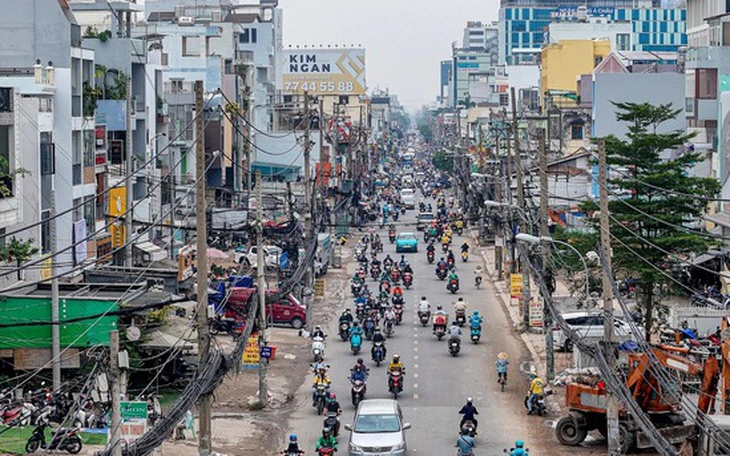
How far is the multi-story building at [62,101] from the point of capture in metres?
51.2

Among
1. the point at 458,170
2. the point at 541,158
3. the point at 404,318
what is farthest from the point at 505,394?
the point at 458,170

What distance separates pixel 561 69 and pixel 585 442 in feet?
283

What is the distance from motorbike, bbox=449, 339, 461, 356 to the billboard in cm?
12502

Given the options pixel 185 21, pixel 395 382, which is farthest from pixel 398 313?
pixel 185 21

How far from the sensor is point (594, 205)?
4516 cm

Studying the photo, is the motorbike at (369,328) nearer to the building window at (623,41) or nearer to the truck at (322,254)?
the truck at (322,254)

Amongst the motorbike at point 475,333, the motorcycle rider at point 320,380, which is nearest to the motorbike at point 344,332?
the motorbike at point 475,333

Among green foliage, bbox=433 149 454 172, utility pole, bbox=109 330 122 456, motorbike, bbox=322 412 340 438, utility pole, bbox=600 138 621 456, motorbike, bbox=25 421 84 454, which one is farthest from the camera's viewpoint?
green foliage, bbox=433 149 454 172

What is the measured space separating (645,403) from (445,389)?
1034cm

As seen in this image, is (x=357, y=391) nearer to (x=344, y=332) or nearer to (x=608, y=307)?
(x=608, y=307)

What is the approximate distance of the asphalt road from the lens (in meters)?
35.3

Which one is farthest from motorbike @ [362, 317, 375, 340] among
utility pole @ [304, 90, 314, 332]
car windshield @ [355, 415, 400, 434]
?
car windshield @ [355, 415, 400, 434]

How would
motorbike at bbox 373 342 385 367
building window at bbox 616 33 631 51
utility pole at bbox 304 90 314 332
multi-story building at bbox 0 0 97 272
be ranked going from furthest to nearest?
building window at bbox 616 33 631 51
utility pole at bbox 304 90 314 332
multi-story building at bbox 0 0 97 272
motorbike at bbox 373 342 385 367

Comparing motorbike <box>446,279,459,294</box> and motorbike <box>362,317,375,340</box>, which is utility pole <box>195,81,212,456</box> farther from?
motorbike <box>446,279,459,294</box>
